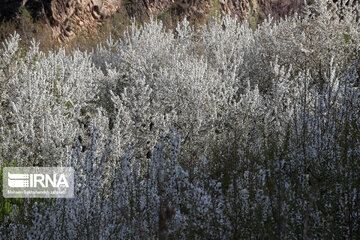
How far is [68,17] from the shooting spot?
1524 cm

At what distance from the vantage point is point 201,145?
4418 mm

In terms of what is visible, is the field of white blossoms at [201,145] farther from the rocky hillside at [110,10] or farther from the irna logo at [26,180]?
the rocky hillside at [110,10]

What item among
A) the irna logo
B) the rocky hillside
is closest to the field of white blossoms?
the irna logo

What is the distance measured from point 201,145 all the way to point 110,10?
1380 cm

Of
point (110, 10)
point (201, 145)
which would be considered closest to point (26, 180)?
point (201, 145)

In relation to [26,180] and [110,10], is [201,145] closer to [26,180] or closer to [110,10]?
[26,180]

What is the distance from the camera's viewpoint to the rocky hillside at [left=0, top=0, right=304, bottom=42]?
15.1 m

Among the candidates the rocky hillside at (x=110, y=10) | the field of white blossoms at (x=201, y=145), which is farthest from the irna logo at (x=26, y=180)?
the rocky hillside at (x=110, y=10)

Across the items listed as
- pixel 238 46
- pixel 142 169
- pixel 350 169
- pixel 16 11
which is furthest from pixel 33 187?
pixel 16 11

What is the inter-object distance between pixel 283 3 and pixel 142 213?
17684 millimetres

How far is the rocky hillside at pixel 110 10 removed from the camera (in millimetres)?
15078

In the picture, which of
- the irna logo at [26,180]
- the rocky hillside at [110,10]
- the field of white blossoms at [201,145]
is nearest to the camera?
the field of white blossoms at [201,145]

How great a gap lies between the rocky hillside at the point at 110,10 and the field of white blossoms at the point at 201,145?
26.8 ft

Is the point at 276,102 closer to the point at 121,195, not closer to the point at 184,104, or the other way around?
the point at 184,104
